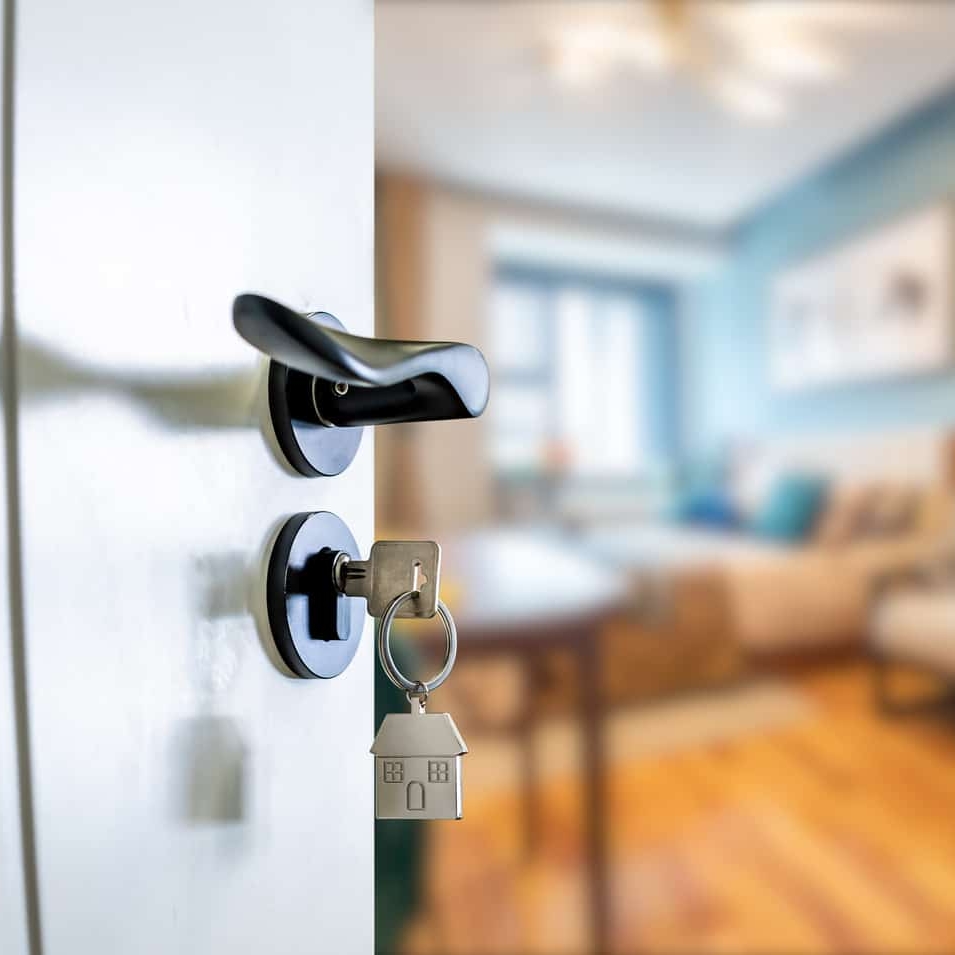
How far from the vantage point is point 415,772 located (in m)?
0.23

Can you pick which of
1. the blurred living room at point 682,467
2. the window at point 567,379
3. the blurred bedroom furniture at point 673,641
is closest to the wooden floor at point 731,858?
the blurred living room at point 682,467

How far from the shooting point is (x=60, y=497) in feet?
0.47

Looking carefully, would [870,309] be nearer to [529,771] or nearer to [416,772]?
[529,771]

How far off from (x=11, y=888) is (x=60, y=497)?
0.08 metres

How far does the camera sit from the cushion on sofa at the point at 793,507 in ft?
10.9

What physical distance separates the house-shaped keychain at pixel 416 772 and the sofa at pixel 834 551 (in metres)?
2.37

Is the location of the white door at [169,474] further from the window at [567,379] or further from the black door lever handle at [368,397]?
the window at [567,379]

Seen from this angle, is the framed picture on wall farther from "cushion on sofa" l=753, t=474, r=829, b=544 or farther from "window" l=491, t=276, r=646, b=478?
"window" l=491, t=276, r=646, b=478

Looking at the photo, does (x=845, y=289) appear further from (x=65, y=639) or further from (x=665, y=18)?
(x=65, y=639)

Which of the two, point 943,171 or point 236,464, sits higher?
point 943,171

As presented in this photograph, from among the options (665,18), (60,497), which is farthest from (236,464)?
(665,18)

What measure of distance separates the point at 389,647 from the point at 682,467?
5.02 m

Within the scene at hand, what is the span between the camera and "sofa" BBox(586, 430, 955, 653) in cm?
280

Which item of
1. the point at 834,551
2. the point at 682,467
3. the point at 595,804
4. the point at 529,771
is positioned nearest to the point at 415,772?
the point at 595,804
